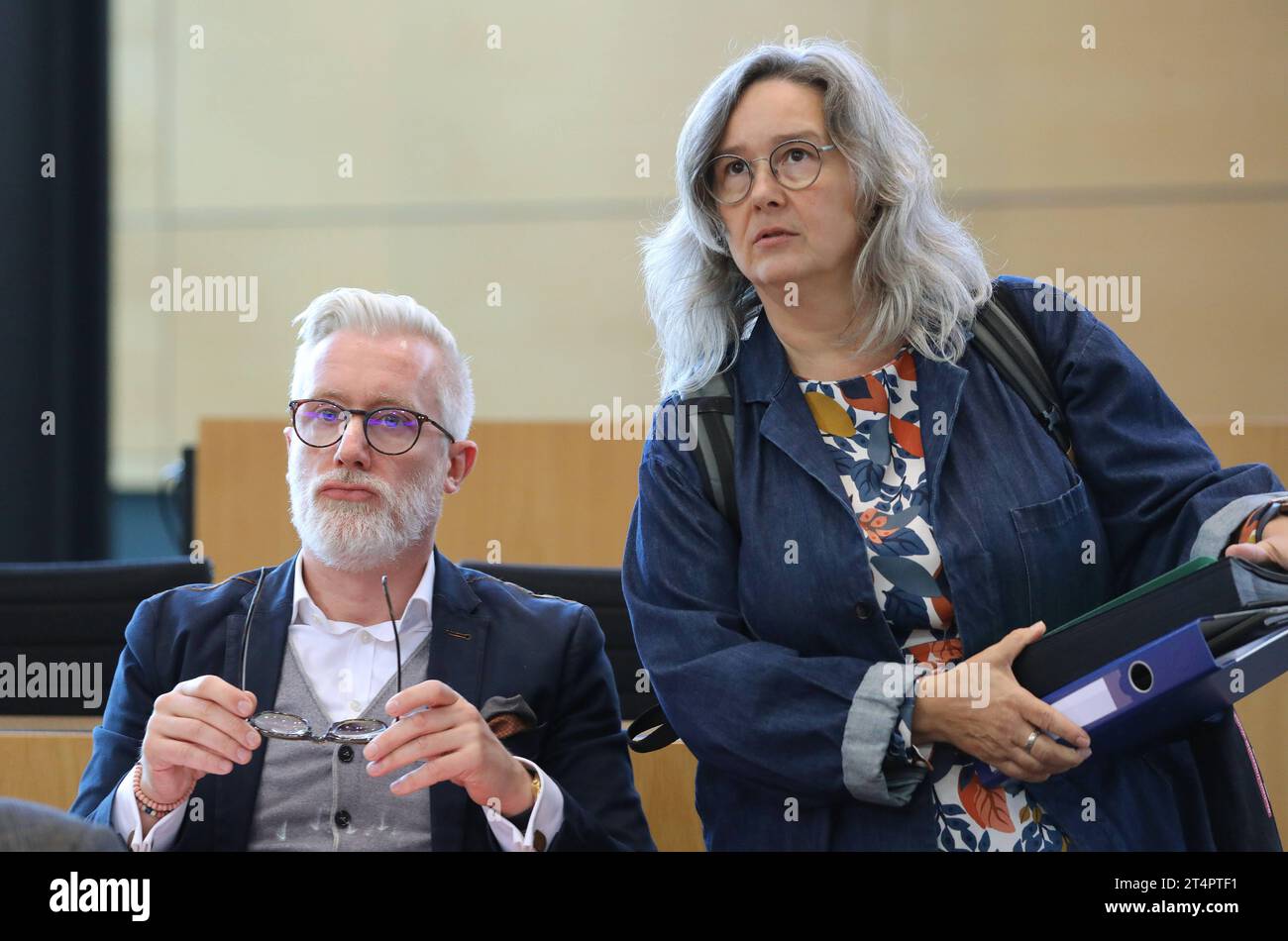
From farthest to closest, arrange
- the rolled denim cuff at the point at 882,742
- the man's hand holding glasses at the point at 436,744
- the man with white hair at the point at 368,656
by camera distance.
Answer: the man with white hair at the point at 368,656 < the rolled denim cuff at the point at 882,742 < the man's hand holding glasses at the point at 436,744

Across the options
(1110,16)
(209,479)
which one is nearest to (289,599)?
(209,479)

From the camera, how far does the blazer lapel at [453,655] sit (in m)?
1.55

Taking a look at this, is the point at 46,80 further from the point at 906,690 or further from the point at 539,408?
the point at 906,690

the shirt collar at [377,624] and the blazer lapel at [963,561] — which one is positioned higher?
the blazer lapel at [963,561]

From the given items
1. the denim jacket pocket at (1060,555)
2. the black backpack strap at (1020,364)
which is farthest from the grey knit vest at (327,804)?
the black backpack strap at (1020,364)

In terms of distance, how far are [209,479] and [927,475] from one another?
241cm

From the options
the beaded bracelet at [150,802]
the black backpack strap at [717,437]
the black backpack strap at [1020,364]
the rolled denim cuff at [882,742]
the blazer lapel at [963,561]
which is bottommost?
the beaded bracelet at [150,802]

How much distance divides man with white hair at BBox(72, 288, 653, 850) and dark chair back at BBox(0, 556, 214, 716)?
1.29ft

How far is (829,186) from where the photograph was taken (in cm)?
163

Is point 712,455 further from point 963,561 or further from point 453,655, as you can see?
point 453,655

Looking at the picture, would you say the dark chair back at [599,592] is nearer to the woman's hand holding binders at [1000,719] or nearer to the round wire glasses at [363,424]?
the round wire glasses at [363,424]

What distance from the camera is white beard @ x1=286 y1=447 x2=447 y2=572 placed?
1.69 meters

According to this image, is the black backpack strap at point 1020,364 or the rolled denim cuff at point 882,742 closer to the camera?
the rolled denim cuff at point 882,742

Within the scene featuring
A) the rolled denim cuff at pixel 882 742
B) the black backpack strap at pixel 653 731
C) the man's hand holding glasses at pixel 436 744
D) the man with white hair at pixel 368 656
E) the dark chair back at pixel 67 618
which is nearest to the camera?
the man's hand holding glasses at pixel 436 744
